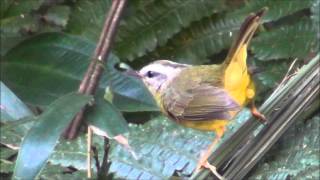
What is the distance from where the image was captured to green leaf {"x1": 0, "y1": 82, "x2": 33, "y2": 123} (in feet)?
5.71

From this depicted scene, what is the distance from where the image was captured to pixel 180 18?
2213 mm

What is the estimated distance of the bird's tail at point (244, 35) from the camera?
132 centimetres

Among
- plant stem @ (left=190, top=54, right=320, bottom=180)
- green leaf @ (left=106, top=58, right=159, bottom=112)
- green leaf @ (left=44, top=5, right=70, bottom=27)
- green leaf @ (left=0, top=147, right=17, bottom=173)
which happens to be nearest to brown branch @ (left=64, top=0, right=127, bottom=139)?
green leaf @ (left=106, top=58, right=159, bottom=112)

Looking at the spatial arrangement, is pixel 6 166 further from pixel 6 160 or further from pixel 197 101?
pixel 197 101

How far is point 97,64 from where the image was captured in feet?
5.74

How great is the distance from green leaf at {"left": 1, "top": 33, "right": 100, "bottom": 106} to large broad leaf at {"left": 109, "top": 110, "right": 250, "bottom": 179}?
420 millimetres

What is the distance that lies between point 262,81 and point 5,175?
701 millimetres

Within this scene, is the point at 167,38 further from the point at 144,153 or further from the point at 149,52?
the point at 144,153

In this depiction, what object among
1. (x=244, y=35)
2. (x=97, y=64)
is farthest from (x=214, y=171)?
(x=97, y=64)

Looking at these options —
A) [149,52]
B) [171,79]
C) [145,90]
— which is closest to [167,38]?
[149,52]

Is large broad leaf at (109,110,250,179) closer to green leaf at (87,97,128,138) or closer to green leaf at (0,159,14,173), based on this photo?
green leaf at (87,97,128,138)

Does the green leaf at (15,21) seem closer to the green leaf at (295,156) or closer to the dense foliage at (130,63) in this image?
the dense foliage at (130,63)

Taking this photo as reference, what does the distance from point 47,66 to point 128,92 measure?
0.26 m

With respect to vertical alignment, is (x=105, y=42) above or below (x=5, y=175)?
above
